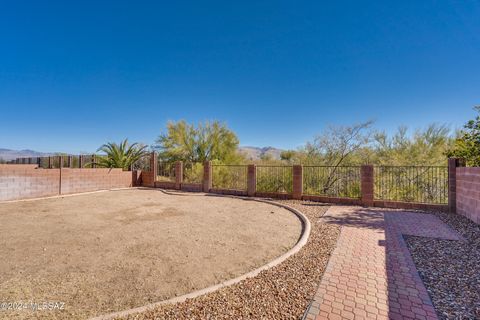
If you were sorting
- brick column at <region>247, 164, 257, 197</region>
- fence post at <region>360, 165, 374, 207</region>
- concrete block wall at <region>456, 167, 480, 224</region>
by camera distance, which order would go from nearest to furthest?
concrete block wall at <region>456, 167, 480, 224</region> → fence post at <region>360, 165, 374, 207</region> → brick column at <region>247, 164, 257, 197</region>

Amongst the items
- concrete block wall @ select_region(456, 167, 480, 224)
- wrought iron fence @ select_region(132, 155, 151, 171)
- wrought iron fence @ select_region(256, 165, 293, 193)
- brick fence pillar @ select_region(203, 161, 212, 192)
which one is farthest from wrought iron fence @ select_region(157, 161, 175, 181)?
concrete block wall @ select_region(456, 167, 480, 224)

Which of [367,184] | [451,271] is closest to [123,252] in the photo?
[451,271]

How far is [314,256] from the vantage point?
3.78m

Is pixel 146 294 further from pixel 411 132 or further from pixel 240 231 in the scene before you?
pixel 411 132

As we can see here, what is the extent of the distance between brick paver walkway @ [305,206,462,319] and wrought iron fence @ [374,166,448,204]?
311 cm

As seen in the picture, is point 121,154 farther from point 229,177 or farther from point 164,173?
point 229,177

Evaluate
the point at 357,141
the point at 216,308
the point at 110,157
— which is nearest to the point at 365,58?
the point at 357,141

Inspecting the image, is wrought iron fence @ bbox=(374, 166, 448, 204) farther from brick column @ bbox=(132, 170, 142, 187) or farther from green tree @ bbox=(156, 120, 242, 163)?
brick column @ bbox=(132, 170, 142, 187)

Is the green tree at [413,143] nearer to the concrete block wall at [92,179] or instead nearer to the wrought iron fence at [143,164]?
the wrought iron fence at [143,164]

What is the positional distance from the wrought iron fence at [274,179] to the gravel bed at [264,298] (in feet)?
21.8

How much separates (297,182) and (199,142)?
401 inches

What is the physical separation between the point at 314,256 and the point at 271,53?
38.0 feet

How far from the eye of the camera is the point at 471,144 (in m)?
7.63

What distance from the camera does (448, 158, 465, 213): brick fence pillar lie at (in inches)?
279
